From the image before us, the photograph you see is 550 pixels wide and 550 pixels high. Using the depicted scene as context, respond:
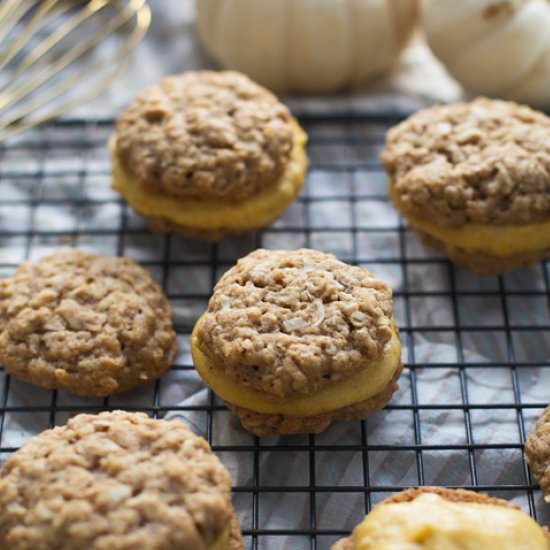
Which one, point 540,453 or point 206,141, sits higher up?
point 206,141

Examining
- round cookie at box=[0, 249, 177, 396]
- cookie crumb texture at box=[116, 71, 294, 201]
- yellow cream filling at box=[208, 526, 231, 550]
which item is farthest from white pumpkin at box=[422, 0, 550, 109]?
yellow cream filling at box=[208, 526, 231, 550]

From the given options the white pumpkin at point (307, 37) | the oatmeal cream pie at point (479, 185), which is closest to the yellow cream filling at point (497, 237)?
the oatmeal cream pie at point (479, 185)

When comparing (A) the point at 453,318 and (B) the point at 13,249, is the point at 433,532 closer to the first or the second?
(A) the point at 453,318

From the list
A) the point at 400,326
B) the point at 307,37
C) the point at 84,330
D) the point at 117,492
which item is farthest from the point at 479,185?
the point at 117,492

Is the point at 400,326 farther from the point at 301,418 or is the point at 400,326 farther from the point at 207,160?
the point at 207,160

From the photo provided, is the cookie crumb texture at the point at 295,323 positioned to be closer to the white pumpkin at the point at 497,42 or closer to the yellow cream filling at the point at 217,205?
the yellow cream filling at the point at 217,205

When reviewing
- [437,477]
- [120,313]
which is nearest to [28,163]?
[120,313]

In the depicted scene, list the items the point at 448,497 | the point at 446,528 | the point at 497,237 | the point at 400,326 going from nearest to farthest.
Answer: the point at 446,528
the point at 448,497
the point at 497,237
the point at 400,326
